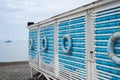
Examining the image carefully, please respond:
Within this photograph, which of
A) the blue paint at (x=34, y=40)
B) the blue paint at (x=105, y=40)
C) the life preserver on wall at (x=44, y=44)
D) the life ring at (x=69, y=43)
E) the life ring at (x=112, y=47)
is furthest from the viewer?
the blue paint at (x=34, y=40)

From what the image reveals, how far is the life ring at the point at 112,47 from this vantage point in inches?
206

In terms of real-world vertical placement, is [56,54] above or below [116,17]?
below

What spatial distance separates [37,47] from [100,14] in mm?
6798

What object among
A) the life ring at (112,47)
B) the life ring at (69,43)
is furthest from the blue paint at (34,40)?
the life ring at (112,47)

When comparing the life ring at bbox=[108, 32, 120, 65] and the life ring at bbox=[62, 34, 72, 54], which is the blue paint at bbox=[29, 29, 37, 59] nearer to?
the life ring at bbox=[62, 34, 72, 54]

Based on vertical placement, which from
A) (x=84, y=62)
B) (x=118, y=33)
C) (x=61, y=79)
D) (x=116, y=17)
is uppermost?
(x=116, y=17)


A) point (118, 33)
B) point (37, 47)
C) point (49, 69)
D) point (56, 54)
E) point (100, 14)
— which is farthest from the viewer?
point (37, 47)

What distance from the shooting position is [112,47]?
213 inches

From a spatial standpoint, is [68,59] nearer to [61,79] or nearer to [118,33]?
[61,79]

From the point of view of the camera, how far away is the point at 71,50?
7.69 metres

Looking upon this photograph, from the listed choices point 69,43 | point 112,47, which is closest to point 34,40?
point 69,43

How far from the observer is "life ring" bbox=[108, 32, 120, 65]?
523 centimetres

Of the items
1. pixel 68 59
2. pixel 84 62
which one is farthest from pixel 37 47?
pixel 84 62

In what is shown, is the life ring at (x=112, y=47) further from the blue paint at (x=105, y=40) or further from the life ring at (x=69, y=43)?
the life ring at (x=69, y=43)
